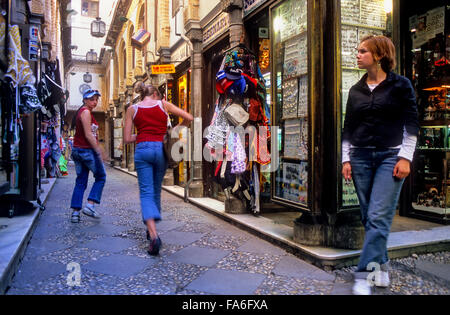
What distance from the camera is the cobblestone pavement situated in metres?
3.07

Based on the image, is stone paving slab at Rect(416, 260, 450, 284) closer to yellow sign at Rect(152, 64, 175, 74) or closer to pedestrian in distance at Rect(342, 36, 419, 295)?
pedestrian in distance at Rect(342, 36, 419, 295)

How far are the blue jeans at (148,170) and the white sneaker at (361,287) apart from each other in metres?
1.93

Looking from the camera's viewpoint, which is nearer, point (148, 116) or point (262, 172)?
point (148, 116)

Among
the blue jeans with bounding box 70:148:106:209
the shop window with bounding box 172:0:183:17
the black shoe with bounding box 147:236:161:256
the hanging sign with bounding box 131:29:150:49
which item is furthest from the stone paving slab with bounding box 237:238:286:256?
the hanging sign with bounding box 131:29:150:49

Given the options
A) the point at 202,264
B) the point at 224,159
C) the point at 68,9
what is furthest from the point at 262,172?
the point at 68,9

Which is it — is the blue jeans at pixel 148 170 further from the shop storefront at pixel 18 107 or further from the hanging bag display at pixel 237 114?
the hanging bag display at pixel 237 114

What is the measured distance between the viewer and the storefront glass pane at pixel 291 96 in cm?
431

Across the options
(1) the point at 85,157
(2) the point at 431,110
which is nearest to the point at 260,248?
(1) the point at 85,157

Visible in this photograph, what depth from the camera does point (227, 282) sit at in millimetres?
3203

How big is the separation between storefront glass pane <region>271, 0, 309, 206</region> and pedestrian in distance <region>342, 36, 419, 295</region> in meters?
1.08

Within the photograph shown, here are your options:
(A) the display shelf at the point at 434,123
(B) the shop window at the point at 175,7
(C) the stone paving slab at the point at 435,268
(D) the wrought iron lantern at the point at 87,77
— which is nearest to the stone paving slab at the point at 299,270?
(C) the stone paving slab at the point at 435,268

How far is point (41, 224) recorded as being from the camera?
5.52 metres
